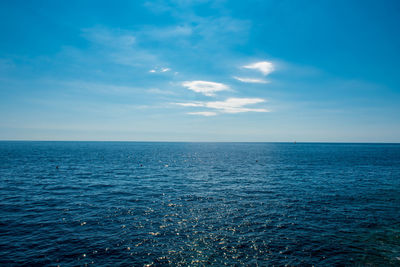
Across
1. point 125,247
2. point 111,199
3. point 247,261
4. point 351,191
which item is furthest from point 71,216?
point 351,191

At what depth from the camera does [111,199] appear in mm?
35281

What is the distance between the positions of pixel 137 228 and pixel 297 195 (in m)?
28.8

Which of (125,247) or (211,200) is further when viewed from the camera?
(211,200)

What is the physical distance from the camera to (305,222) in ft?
85.8

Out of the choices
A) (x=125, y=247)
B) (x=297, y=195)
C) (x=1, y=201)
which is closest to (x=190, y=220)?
(x=125, y=247)

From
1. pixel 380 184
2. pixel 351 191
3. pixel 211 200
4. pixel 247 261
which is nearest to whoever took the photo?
pixel 247 261

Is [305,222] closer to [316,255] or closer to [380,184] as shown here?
[316,255]

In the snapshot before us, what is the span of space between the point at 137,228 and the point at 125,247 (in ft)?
13.3

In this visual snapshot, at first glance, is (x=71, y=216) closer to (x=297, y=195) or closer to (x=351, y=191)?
(x=297, y=195)

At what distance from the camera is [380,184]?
47562mm

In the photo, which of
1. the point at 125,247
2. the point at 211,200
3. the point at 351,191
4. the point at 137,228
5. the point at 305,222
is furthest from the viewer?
the point at 351,191

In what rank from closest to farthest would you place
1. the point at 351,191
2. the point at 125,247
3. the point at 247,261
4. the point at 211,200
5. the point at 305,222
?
the point at 247,261, the point at 125,247, the point at 305,222, the point at 211,200, the point at 351,191

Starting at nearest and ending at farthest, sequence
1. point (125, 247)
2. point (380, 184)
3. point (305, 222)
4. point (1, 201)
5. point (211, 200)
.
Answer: point (125, 247) → point (305, 222) → point (1, 201) → point (211, 200) → point (380, 184)

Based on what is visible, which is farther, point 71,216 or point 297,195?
point 297,195
